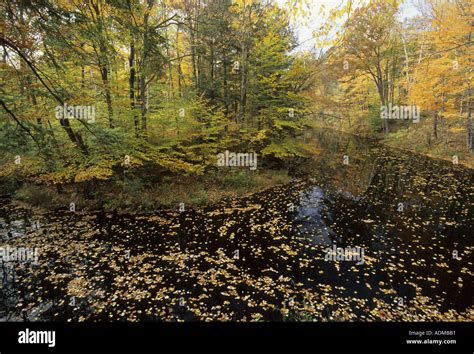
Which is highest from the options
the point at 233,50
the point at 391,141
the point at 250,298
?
the point at 233,50

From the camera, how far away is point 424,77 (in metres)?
18.2

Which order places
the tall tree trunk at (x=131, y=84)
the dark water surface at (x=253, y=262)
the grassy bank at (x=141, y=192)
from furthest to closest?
the grassy bank at (x=141, y=192), the tall tree trunk at (x=131, y=84), the dark water surface at (x=253, y=262)

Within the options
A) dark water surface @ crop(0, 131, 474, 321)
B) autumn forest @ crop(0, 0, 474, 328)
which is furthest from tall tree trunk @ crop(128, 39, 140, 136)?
dark water surface @ crop(0, 131, 474, 321)

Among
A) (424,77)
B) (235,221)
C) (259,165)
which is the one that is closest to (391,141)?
(424,77)

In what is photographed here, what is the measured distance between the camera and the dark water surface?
197 inches

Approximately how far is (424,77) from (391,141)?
9681 millimetres

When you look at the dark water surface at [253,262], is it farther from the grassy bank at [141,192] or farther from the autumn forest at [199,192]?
the grassy bank at [141,192]

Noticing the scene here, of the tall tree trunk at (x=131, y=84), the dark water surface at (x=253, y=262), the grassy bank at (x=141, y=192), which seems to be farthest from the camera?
the grassy bank at (x=141, y=192)

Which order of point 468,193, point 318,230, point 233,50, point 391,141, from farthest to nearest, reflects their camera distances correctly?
1. point 391,141
2. point 233,50
3. point 468,193
4. point 318,230

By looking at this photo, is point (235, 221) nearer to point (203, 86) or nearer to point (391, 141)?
point (203, 86)

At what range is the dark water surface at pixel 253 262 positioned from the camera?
5016 millimetres

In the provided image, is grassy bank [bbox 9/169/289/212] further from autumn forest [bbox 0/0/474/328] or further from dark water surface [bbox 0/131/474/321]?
dark water surface [bbox 0/131/474/321]

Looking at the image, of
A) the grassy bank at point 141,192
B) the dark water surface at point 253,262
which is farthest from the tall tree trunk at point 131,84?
the dark water surface at point 253,262

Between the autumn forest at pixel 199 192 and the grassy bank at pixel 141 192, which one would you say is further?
the grassy bank at pixel 141 192
